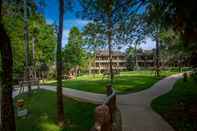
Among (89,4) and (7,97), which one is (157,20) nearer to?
(89,4)

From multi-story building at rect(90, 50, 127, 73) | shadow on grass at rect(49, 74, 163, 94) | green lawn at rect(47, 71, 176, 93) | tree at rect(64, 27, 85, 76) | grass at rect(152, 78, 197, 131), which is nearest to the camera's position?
grass at rect(152, 78, 197, 131)

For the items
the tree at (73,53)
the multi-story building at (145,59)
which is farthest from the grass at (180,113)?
the multi-story building at (145,59)

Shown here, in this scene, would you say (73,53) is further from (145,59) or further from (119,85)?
(145,59)

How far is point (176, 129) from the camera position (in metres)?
9.84

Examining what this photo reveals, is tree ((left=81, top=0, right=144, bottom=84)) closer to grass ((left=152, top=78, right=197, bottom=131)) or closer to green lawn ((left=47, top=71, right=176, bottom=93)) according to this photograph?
grass ((left=152, top=78, right=197, bottom=131))

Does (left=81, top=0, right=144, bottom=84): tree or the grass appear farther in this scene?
(left=81, top=0, right=144, bottom=84): tree

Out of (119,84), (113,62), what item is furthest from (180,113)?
(113,62)

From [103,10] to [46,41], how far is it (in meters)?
40.1

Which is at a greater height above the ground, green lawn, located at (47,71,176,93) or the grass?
green lawn, located at (47,71,176,93)

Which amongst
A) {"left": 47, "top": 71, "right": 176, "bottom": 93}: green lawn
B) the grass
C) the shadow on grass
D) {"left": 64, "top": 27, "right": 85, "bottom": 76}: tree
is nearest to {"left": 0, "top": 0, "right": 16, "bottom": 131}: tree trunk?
the grass

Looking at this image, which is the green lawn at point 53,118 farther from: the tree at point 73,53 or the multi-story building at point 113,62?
the multi-story building at point 113,62

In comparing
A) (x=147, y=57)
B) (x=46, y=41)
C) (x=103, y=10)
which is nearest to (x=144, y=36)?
(x=103, y=10)

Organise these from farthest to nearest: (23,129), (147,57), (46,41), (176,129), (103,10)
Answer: (147,57) → (46,41) → (103,10) → (23,129) → (176,129)

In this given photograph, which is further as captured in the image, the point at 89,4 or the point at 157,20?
the point at 89,4
